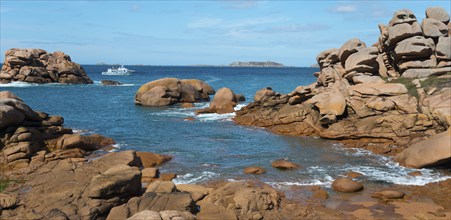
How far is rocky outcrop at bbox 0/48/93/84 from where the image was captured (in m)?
88.0

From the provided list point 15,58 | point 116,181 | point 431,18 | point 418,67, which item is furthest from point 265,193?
point 15,58

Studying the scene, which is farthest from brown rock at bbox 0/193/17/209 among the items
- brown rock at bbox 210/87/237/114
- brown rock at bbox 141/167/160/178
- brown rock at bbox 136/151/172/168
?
brown rock at bbox 210/87/237/114

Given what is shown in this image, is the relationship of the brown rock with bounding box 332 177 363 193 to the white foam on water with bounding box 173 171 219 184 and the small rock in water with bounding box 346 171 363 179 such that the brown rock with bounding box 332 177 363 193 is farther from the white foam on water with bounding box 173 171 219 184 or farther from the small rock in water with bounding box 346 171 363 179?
the white foam on water with bounding box 173 171 219 184

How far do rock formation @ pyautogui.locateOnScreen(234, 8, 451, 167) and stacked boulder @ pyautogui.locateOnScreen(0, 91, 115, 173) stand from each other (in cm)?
1720

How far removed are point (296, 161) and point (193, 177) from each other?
7286 millimetres

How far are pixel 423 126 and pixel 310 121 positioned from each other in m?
8.87

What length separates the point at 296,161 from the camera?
26.5m

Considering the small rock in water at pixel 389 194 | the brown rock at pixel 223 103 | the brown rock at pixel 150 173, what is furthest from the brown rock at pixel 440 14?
the brown rock at pixel 150 173

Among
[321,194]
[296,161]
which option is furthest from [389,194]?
[296,161]

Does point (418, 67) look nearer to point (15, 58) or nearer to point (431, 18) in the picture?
point (431, 18)

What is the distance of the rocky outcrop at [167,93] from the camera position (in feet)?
181

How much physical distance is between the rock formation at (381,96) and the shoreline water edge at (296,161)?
0.29 ft

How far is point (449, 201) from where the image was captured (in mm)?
18594

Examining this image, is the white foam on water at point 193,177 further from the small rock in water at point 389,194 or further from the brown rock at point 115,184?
the small rock in water at point 389,194
